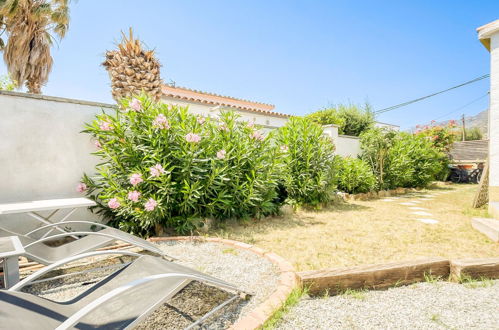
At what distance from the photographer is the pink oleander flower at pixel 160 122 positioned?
3750mm

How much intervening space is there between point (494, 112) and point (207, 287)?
6.48m

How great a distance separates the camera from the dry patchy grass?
3.11 m

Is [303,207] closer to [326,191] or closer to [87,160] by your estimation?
[326,191]

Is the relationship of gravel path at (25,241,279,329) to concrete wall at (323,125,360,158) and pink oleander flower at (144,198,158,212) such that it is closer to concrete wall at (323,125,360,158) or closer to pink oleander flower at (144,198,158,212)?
pink oleander flower at (144,198,158,212)

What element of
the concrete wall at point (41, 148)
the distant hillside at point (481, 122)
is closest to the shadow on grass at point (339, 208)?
the concrete wall at point (41, 148)

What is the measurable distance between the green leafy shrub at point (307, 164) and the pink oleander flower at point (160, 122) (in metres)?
2.92

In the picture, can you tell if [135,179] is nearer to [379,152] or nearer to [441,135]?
[379,152]

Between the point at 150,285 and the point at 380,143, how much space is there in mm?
9875

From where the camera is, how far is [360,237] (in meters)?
3.91

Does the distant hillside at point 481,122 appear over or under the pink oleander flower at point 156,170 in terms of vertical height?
over

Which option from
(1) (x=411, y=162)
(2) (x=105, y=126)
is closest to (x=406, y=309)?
(2) (x=105, y=126)

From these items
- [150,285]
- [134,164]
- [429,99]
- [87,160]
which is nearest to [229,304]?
[150,285]

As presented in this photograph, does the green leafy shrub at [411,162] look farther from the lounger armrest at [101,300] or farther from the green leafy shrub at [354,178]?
the lounger armrest at [101,300]

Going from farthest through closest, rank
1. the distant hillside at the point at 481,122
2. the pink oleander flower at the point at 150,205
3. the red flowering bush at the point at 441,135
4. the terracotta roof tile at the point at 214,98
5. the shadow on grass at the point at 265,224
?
the distant hillside at the point at 481,122 → the terracotta roof tile at the point at 214,98 → the red flowering bush at the point at 441,135 → the shadow on grass at the point at 265,224 → the pink oleander flower at the point at 150,205
